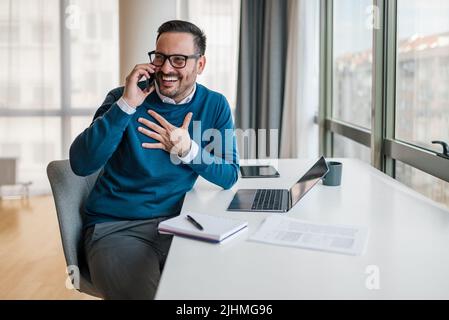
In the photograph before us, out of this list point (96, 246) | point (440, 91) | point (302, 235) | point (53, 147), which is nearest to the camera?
point (302, 235)

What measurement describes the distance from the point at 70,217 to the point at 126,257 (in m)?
0.27

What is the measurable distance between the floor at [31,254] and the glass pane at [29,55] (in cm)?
111

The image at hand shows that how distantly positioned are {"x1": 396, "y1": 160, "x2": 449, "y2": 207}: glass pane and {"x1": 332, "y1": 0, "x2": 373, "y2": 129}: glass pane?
2.13 feet

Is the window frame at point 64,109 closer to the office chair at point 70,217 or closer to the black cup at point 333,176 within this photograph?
the office chair at point 70,217

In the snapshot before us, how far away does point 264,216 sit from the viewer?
1.55 m

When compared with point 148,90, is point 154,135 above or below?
below

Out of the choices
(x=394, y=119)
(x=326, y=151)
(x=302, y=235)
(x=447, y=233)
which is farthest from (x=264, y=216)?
(x=326, y=151)

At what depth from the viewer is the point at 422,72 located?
2389 millimetres

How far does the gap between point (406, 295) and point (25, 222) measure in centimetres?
380

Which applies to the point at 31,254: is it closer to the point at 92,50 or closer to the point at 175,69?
the point at 175,69

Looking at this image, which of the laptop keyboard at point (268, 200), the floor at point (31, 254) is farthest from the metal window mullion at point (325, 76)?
the laptop keyboard at point (268, 200)

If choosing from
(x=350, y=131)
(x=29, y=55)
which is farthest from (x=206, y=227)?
(x=29, y=55)

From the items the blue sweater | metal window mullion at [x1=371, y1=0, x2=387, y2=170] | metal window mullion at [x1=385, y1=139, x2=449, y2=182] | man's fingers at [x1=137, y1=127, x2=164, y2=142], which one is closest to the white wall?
metal window mullion at [x1=371, y1=0, x2=387, y2=170]

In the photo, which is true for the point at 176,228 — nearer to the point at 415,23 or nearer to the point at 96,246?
the point at 96,246
